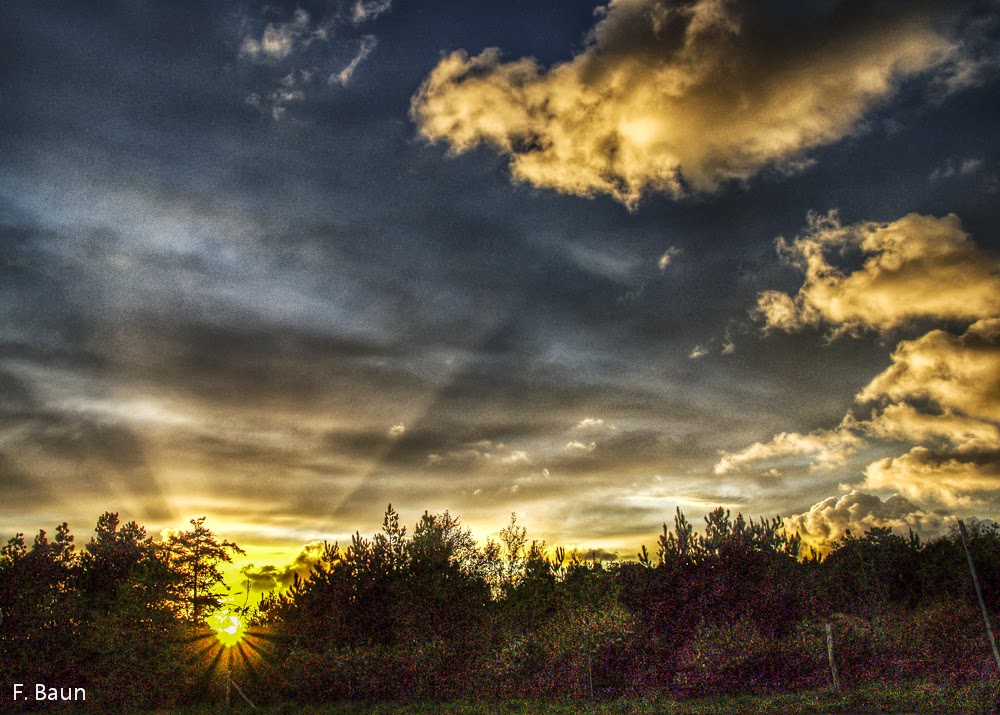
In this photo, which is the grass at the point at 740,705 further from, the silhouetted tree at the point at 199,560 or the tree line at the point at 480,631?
the silhouetted tree at the point at 199,560

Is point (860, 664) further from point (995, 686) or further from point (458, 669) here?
point (458, 669)

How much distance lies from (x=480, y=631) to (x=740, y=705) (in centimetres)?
1146

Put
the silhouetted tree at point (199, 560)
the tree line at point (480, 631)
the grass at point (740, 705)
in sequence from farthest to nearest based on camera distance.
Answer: the silhouetted tree at point (199, 560) < the tree line at point (480, 631) < the grass at point (740, 705)

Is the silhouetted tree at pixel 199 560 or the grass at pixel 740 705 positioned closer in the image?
the grass at pixel 740 705

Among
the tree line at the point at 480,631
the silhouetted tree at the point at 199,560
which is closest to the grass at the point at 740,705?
the tree line at the point at 480,631

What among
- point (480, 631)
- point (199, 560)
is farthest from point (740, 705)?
point (199, 560)

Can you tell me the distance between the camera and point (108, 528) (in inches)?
1715

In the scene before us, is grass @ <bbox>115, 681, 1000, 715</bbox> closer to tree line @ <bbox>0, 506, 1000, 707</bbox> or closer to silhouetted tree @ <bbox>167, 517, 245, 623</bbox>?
tree line @ <bbox>0, 506, 1000, 707</bbox>

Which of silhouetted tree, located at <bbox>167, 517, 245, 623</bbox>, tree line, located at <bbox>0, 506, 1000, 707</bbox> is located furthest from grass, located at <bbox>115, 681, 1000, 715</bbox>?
silhouetted tree, located at <bbox>167, 517, 245, 623</bbox>

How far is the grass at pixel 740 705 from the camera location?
2217cm

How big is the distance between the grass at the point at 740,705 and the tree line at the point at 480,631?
1.77 m

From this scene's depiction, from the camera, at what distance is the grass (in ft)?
72.7

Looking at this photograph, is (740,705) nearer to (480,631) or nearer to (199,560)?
(480,631)

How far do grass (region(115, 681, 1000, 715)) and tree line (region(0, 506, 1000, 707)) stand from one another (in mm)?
1771
